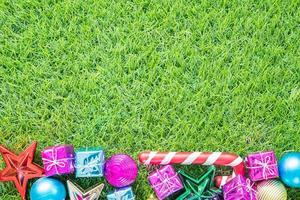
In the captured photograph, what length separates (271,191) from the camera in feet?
7.35

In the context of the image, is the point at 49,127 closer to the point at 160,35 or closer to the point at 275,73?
the point at 160,35

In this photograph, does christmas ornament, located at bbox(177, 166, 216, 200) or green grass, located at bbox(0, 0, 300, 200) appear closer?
christmas ornament, located at bbox(177, 166, 216, 200)

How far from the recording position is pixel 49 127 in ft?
7.77

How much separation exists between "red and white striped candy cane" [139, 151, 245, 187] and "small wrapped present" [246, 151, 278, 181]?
0.17 ft

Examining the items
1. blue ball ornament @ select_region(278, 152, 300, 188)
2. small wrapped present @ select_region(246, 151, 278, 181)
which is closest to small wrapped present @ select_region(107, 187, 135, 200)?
small wrapped present @ select_region(246, 151, 278, 181)

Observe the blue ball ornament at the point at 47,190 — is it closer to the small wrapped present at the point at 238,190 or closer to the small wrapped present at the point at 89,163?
the small wrapped present at the point at 89,163

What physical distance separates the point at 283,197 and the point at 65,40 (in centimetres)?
104

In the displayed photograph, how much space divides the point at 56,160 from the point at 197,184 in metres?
0.53

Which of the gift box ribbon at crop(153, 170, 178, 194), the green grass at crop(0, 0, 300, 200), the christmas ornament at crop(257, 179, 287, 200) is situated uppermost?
the green grass at crop(0, 0, 300, 200)

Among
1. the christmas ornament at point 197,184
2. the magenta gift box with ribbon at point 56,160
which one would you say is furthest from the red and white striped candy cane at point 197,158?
the magenta gift box with ribbon at point 56,160

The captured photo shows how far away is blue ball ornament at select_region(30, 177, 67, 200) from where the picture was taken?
2.22 meters

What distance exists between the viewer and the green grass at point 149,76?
236 cm

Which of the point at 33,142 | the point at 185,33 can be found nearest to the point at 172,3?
the point at 185,33

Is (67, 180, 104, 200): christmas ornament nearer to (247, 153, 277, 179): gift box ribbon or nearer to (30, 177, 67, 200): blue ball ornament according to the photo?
(30, 177, 67, 200): blue ball ornament
